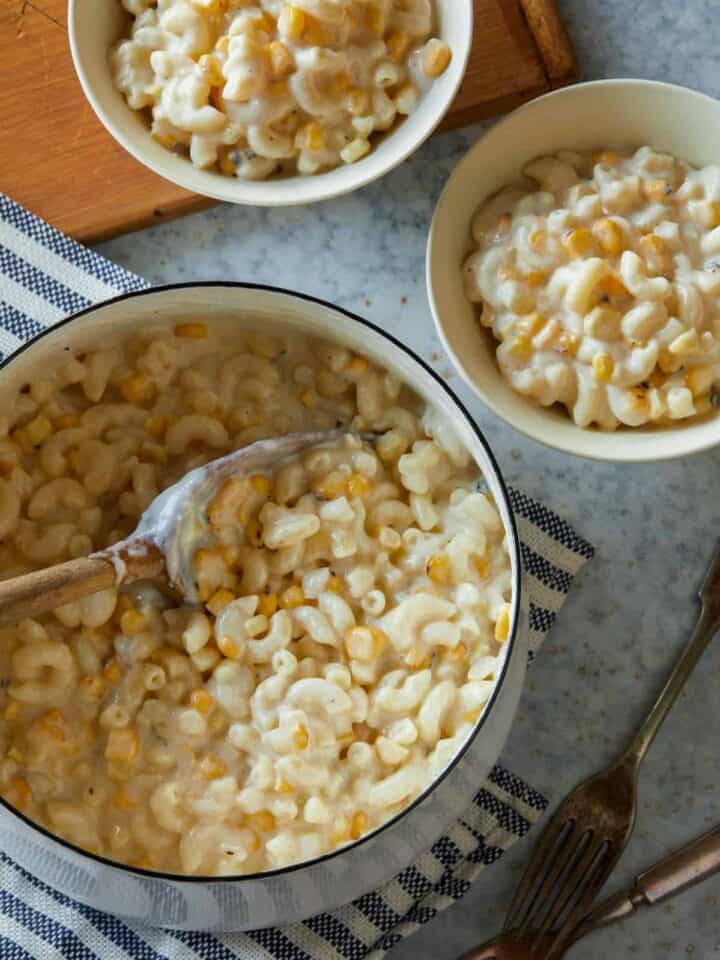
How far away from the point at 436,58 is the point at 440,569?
0.59 m

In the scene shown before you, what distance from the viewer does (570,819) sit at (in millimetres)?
1689

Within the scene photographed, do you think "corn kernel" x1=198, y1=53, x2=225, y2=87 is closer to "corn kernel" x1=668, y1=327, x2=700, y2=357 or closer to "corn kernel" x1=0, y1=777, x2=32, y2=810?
"corn kernel" x1=668, y1=327, x2=700, y2=357

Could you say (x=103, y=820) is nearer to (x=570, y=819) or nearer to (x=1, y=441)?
(x=1, y=441)

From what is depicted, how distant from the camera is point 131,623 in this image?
1.49m

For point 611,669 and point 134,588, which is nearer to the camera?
point 134,588

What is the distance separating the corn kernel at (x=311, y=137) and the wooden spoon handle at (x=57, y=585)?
52 cm

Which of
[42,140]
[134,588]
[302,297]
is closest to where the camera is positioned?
[302,297]

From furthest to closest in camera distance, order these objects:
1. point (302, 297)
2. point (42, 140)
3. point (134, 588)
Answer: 1. point (42, 140)
2. point (134, 588)
3. point (302, 297)

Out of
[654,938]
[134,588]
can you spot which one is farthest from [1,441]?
[654,938]

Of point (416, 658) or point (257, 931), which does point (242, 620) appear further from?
point (257, 931)

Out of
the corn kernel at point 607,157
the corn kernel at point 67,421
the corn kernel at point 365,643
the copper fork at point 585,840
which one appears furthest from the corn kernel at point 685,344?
the corn kernel at point 67,421

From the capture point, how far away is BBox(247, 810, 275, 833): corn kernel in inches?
57.6

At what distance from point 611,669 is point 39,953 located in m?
0.78

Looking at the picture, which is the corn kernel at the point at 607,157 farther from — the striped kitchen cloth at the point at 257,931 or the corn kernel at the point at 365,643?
the corn kernel at the point at 365,643
